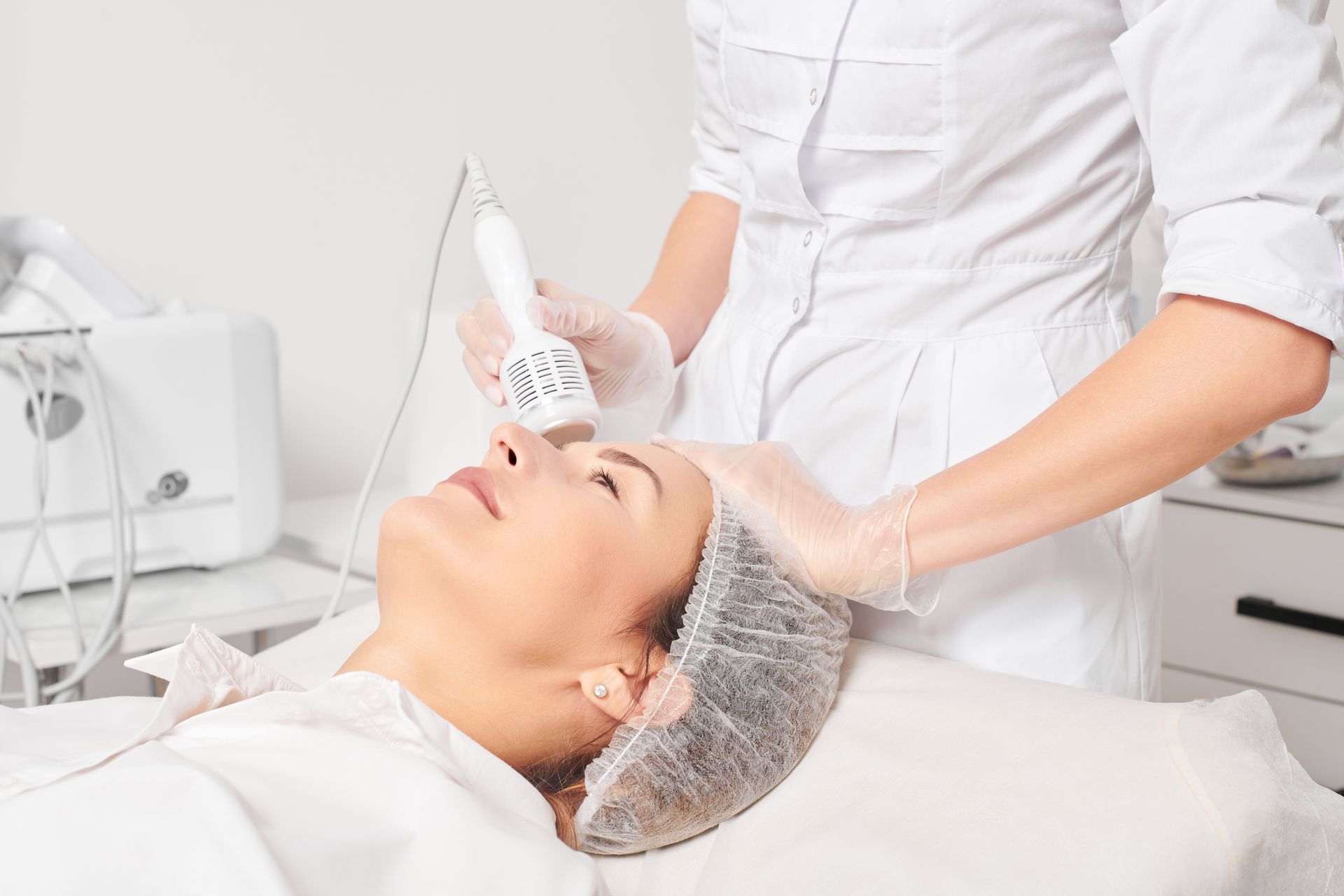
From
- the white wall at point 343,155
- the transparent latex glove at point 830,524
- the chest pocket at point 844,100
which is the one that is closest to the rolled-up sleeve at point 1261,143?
the chest pocket at point 844,100

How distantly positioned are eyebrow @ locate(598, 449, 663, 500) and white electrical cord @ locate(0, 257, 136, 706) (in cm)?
78

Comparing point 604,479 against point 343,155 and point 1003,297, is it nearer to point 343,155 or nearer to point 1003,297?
point 1003,297

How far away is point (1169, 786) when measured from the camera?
86 centimetres

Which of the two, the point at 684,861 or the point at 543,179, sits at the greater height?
the point at 543,179

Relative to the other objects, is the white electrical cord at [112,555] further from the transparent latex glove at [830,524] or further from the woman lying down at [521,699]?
the transparent latex glove at [830,524]

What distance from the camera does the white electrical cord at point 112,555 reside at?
1.45 meters

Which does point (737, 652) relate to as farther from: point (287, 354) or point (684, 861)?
point (287, 354)

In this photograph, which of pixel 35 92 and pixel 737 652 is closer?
pixel 737 652

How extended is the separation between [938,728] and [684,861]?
241mm

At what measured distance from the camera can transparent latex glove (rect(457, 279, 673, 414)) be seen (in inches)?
43.3

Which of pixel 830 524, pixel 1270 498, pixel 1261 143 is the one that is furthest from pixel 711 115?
pixel 1270 498

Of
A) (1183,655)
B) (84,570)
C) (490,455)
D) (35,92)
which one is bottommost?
(1183,655)

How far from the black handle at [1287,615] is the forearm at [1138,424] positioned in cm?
149

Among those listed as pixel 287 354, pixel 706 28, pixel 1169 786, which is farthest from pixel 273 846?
pixel 287 354
